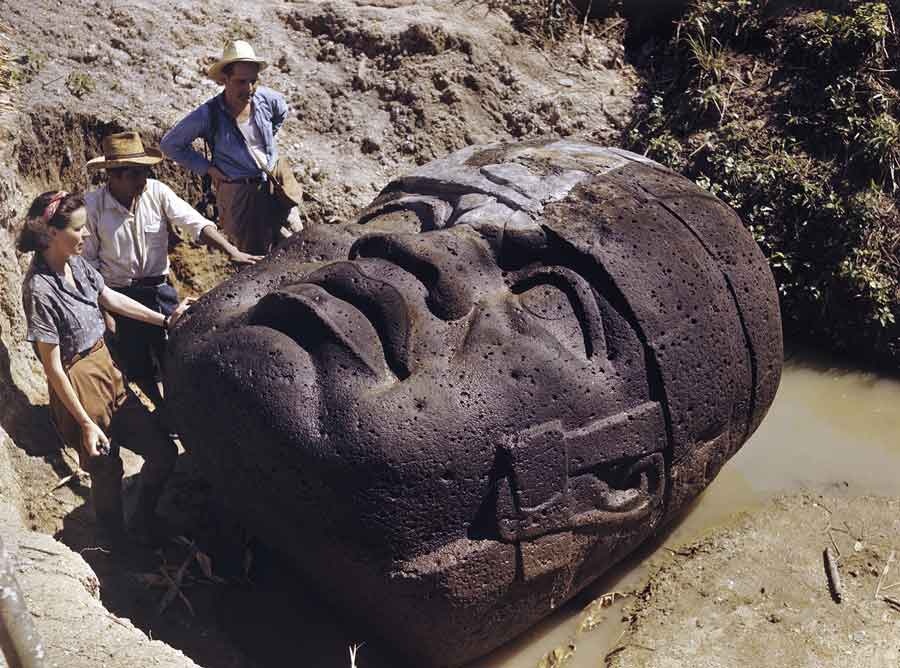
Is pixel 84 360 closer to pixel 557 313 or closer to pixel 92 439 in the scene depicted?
pixel 92 439

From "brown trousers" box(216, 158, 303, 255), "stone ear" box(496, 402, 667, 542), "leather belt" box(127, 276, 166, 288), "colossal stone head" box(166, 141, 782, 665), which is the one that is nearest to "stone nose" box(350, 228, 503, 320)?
"colossal stone head" box(166, 141, 782, 665)

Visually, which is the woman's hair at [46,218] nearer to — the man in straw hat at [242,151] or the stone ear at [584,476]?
the man in straw hat at [242,151]

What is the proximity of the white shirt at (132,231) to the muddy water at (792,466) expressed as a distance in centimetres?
219

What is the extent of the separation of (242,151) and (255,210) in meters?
0.36

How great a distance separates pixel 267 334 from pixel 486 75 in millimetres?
4025

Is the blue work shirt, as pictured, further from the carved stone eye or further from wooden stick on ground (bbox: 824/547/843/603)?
wooden stick on ground (bbox: 824/547/843/603)

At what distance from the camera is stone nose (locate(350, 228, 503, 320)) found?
348cm

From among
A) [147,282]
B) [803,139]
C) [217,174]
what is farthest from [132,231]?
[803,139]

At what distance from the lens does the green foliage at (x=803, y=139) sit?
236 inches

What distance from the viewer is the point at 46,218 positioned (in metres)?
3.57

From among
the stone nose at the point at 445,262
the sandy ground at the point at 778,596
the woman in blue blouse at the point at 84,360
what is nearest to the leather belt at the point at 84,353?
the woman in blue blouse at the point at 84,360

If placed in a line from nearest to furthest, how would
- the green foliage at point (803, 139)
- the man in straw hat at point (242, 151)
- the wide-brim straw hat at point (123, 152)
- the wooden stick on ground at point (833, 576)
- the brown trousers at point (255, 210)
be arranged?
the wide-brim straw hat at point (123, 152)
the wooden stick on ground at point (833, 576)
the man in straw hat at point (242, 151)
the brown trousers at point (255, 210)
the green foliage at point (803, 139)

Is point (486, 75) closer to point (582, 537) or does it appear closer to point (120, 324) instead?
point (120, 324)

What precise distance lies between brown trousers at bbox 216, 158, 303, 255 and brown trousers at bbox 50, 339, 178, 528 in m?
1.33
